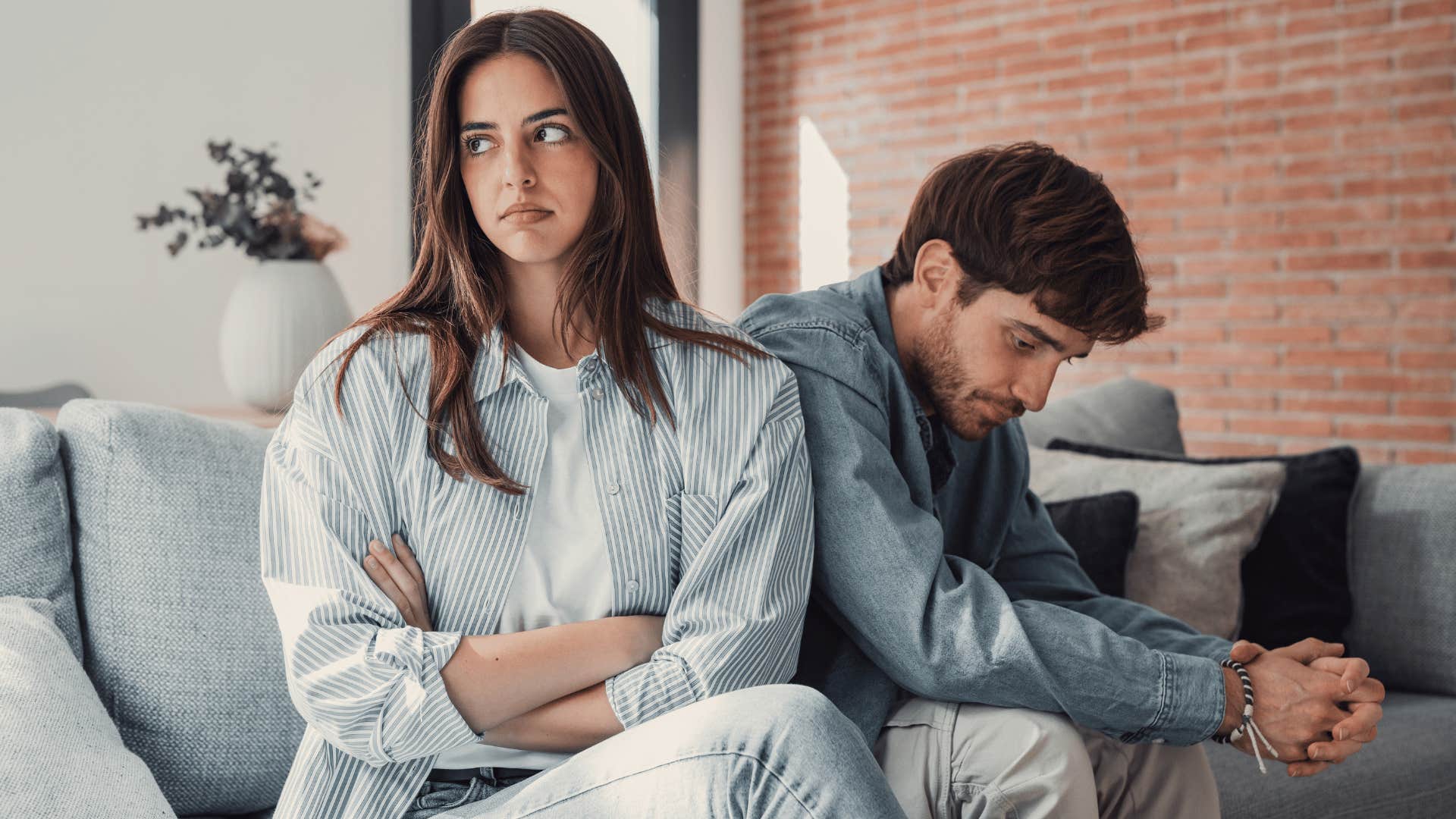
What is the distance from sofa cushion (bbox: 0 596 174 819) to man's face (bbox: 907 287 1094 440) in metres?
0.97

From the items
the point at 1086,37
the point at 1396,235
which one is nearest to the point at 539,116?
the point at 1396,235

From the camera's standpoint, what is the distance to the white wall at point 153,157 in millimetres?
2977

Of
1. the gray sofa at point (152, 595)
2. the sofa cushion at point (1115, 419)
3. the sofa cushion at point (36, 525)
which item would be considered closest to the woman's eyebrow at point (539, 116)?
the gray sofa at point (152, 595)

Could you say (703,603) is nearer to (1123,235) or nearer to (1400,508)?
(1123,235)

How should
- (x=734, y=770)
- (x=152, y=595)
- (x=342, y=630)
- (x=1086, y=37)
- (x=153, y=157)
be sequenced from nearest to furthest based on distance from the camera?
(x=734, y=770) → (x=342, y=630) → (x=152, y=595) → (x=153, y=157) → (x=1086, y=37)

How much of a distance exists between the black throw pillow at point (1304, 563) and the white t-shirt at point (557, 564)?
1.35 meters

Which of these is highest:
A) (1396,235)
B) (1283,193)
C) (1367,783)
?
(1283,193)

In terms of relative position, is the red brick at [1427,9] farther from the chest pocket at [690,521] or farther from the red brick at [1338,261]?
the chest pocket at [690,521]

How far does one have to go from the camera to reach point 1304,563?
2.17 m

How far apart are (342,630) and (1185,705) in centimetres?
87

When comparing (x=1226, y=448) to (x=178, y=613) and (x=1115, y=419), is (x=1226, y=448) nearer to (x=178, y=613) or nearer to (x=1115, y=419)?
(x=1115, y=419)

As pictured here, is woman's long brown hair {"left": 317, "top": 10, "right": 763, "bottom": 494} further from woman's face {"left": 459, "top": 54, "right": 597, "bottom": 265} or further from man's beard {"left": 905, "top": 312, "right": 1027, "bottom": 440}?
man's beard {"left": 905, "top": 312, "right": 1027, "bottom": 440}

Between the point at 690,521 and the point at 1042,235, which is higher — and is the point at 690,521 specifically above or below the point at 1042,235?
below

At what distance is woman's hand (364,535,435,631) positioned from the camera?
4.08 feet
